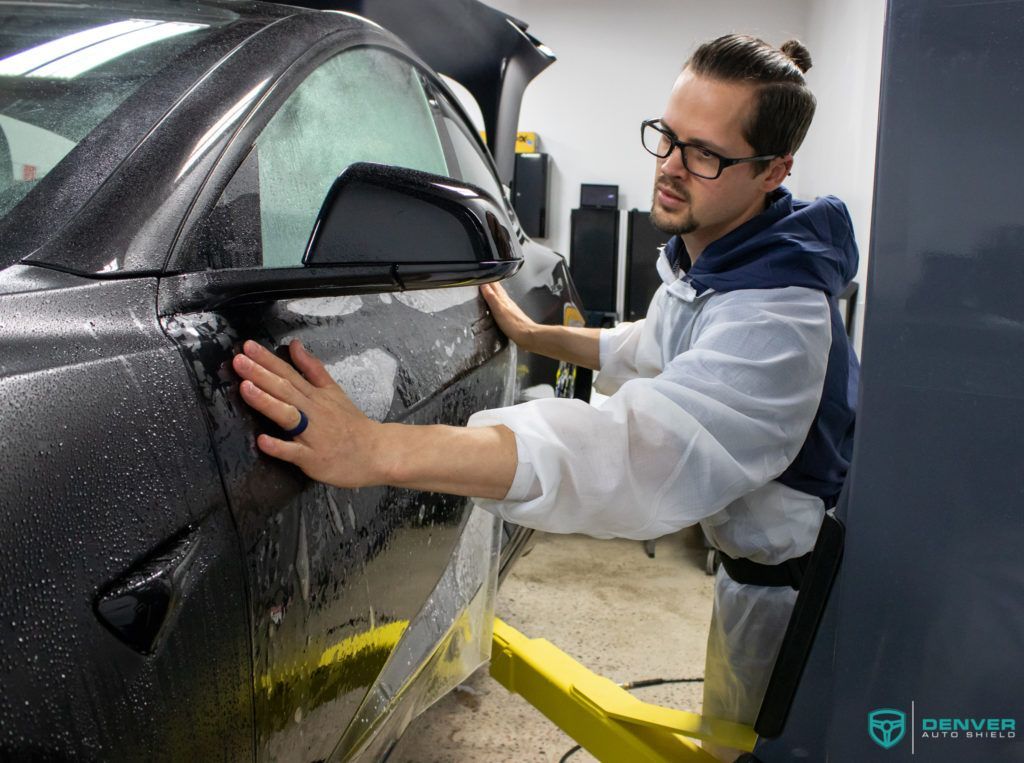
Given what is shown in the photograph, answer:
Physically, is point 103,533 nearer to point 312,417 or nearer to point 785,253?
point 312,417

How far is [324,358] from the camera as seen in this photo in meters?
0.94

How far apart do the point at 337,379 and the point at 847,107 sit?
14.4ft

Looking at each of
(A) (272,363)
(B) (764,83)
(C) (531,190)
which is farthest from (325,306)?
(C) (531,190)

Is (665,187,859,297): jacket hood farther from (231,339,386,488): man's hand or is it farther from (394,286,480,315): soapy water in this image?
(231,339,386,488): man's hand

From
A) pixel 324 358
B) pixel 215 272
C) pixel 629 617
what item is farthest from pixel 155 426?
pixel 629 617

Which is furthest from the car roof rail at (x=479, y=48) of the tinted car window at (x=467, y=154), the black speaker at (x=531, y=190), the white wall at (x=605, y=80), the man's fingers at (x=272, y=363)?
the white wall at (x=605, y=80)

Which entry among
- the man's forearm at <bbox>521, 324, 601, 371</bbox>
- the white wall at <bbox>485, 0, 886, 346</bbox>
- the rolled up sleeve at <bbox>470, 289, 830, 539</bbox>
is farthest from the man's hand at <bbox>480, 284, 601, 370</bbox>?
the white wall at <bbox>485, 0, 886, 346</bbox>

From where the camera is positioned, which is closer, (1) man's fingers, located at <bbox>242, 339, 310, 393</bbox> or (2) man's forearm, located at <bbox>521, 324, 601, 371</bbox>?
(1) man's fingers, located at <bbox>242, 339, 310, 393</bbox>

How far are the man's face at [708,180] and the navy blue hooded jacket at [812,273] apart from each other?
45 millimetres

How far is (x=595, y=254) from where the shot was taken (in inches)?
285

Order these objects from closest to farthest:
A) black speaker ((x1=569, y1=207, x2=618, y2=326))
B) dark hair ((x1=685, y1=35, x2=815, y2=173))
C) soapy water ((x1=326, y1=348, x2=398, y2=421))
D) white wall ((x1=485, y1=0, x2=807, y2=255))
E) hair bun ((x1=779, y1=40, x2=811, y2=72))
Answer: soapy water ((x1=326, y1=348, x2=398, y2=421)) → dark hair ((x1=685, y1=35, x2=815, y2=173)) → hair bun ((x1=779, y1=40, x2=811, y2=72)) → black speaker ((x1=569, y1=207, x2=618, y2=326)) → white wall ((x1=485, y1=0, x2=807, y2=255))

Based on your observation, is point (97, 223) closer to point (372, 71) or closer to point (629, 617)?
point (372, 71)

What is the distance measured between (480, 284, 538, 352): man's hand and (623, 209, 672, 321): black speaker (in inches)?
205

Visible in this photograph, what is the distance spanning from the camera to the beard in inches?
55.9
